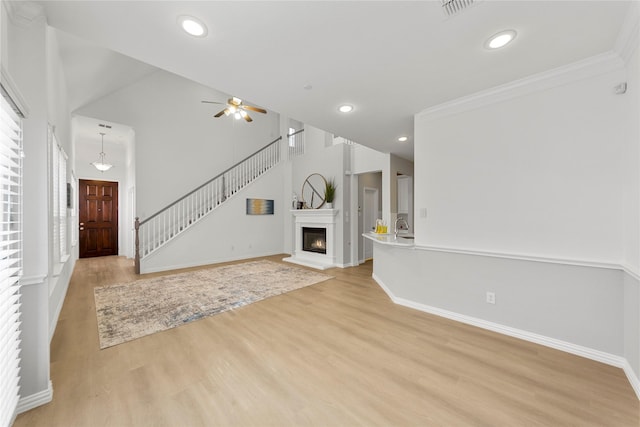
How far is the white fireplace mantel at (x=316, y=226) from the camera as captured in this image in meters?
6.01

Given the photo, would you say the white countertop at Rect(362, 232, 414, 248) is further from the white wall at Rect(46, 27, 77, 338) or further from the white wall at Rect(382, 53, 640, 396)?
the white wall at Rect(46, 27, 77, 338)

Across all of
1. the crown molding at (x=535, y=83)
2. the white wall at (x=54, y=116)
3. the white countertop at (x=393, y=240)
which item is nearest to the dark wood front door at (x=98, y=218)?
the white wall at (x=54, y=116)

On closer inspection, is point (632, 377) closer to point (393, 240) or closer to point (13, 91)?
point (393, 240)

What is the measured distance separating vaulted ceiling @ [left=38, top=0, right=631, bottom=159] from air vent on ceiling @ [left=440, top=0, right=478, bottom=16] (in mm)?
34

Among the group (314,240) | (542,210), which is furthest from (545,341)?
(314,240)

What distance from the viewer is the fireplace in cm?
632

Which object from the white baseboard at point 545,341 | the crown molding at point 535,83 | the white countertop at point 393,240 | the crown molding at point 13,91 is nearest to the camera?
the crown molding at point 13,91

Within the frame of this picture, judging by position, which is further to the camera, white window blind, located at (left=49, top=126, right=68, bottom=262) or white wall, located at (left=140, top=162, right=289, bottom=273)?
white wall, located at (left=140, top=162, right=289, bottom=273)

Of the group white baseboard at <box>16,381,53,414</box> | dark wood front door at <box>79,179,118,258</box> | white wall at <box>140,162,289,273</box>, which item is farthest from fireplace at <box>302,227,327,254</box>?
dark wood front door at <box>79,179,118,258</box>

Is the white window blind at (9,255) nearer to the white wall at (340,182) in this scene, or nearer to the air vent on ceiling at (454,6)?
the air vent on ceiling at (454,6)

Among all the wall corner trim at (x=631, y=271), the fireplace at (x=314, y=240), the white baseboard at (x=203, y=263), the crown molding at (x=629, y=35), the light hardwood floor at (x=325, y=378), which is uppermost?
the crown molding at (x=629, y=35)

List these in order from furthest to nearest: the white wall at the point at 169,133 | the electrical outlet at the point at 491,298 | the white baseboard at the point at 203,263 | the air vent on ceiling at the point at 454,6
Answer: the white wall at the point at 169,133
the white baseboard at the point at 203,263
the electrical outlet at the point at 491,298
the air vent on ceiling at the point at 454,6

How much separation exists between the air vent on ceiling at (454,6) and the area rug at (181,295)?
3.65 meters

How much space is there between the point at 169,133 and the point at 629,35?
7.85m
